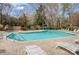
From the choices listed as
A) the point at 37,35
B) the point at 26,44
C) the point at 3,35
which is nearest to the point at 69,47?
the point at 37,35

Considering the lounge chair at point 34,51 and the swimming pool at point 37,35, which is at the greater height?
the swimming pool at point 37,35

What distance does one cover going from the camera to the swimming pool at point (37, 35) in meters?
2.15

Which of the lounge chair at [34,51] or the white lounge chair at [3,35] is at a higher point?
the white lounge chair at [3,35]

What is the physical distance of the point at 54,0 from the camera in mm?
2176

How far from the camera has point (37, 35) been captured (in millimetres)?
2162

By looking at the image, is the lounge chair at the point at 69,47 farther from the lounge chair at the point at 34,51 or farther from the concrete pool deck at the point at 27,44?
the lounge chair at the point at 34,51

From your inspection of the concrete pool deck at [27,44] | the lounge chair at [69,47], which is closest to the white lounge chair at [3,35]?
the concrete pool deck at [27,44]

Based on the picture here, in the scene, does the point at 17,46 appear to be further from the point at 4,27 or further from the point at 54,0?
the point at 54,0

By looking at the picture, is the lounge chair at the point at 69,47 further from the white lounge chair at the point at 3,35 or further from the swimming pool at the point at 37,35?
the white lounge chair at the point at 3,35

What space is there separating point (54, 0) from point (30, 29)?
43 centimetres

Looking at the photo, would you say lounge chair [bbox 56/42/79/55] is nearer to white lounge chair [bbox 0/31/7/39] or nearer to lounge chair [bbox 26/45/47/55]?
lounge chair [bbox 26/45/47/55]

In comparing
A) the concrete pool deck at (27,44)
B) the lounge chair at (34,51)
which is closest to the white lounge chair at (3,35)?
the concrete pool deck at (27,44)

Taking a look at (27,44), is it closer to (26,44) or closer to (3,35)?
(26,44)
